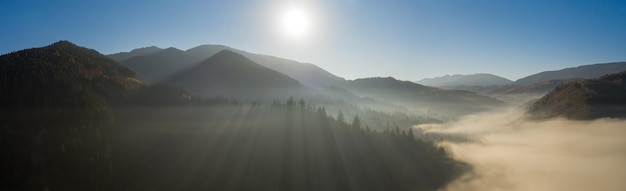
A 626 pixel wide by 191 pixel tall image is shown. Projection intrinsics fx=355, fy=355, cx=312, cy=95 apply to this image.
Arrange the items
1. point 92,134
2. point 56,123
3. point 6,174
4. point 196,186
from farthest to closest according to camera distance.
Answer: point 196,186, point 92,134, point 56,123, point 6,174

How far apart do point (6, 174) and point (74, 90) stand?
5992 centimetres

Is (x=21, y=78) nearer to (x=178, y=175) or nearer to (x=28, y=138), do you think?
(x=28, y=138)

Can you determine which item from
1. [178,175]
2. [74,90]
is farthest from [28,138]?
[178,175]

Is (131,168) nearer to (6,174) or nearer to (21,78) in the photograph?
(6,174)

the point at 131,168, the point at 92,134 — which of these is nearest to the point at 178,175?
the point at 131,168

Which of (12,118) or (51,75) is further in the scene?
(51,75)

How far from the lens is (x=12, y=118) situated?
155m

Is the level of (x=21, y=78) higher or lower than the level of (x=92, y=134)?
higher

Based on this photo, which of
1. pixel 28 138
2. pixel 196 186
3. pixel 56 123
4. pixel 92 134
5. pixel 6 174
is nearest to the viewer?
pixel 6 174

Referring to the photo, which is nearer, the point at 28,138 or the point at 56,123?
the point at 28,138

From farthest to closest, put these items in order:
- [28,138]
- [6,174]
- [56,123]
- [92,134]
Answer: [92,134], [56,123], [28,138], [6,174]

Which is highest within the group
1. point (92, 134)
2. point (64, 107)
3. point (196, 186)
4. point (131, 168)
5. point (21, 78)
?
point (21, 78)

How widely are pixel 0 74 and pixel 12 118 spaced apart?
1503 inches

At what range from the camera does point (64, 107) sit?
175500 mm
